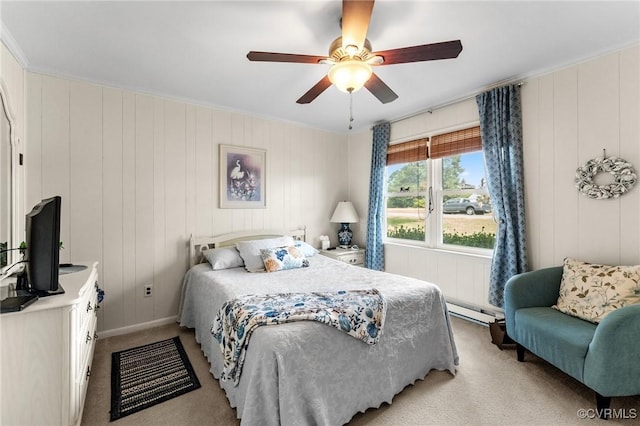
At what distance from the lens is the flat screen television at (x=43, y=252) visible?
4.74ft

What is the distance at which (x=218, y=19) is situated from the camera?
1.85 metres

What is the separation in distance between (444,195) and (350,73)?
237cm

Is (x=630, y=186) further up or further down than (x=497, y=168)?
further down

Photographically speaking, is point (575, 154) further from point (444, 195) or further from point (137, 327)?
point (137, 327)

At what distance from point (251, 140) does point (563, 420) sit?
386 centimetres

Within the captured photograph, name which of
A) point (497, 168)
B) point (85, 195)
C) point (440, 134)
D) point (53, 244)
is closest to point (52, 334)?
point (53, 244)

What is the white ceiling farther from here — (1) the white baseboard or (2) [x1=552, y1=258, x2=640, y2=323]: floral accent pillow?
(1) the white baseboard

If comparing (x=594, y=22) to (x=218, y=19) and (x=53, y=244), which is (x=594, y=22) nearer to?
(x=218, y=19)

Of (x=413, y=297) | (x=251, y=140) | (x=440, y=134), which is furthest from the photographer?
(x=251, y=140)

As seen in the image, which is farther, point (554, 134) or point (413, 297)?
point (554, 134)

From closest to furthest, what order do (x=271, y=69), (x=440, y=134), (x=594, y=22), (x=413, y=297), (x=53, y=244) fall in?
(x=53, y=244)
(x=594, y=22)
(x=413, y=297)
(x=271, y=69)
(x=440, y=134)

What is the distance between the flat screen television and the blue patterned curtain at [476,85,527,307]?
3.49m

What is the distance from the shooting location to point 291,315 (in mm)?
1676

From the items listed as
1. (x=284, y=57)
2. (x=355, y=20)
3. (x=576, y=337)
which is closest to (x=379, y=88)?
(x=355, y=20)
